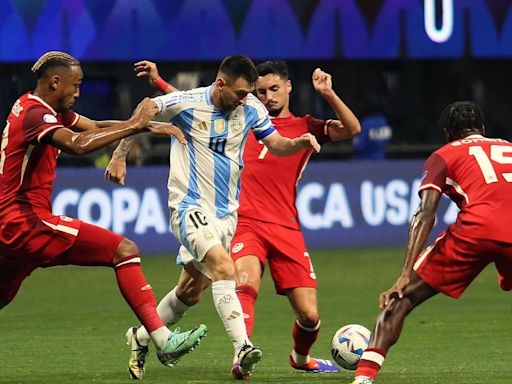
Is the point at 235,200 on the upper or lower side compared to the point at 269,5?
lower

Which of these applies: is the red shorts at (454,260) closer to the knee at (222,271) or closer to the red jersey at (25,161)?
the knee at (222,271)

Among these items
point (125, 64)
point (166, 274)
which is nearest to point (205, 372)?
point (166, 274)

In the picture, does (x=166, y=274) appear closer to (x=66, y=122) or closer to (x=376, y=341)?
(x=66, y=122)

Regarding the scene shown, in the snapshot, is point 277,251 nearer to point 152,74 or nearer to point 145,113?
point 152,74

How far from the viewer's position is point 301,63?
25125 mm

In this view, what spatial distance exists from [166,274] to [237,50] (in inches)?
227

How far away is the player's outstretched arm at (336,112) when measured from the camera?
401 inches

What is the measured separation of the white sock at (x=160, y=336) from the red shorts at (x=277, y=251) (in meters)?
1.13

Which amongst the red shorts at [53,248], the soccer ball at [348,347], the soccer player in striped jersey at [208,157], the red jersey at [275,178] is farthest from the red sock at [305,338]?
the red shorts at [53,248]

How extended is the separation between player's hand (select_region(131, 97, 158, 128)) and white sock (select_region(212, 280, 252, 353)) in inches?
47.4

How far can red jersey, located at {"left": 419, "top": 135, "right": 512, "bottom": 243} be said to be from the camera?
29.4 ft

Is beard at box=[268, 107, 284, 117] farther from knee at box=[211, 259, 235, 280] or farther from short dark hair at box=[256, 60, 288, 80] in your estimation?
knee at box=[211, 259, 235, 280]

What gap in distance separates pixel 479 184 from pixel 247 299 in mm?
2163

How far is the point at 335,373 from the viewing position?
10.7 metres
